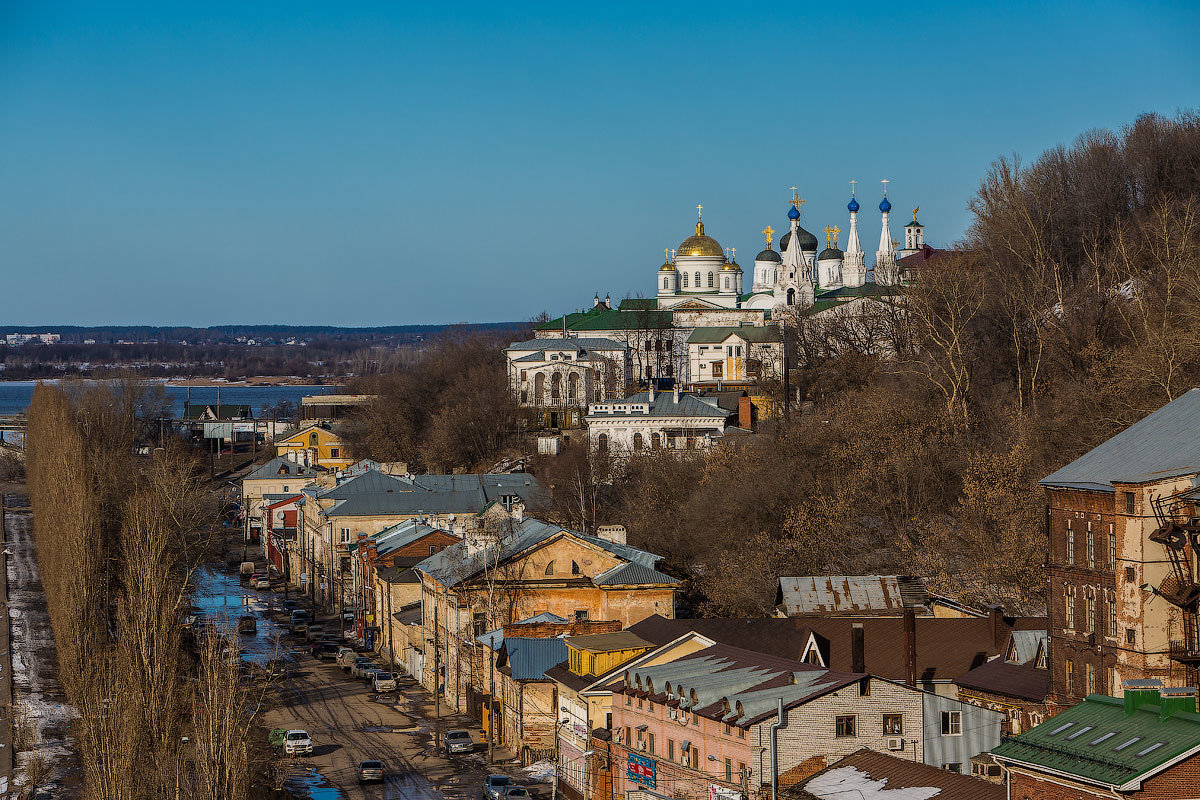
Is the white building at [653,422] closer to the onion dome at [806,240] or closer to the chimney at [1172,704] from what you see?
the onion dome at [806,240]

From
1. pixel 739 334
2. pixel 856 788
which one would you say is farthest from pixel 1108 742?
pixel 739 334

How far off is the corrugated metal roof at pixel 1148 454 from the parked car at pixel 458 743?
49.5 feet

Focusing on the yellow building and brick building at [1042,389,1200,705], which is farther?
the yellow building

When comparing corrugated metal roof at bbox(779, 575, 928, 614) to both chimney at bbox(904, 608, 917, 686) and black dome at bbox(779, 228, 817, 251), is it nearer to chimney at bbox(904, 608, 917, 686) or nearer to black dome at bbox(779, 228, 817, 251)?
chimney at bbox(904, 608, 917, 686)

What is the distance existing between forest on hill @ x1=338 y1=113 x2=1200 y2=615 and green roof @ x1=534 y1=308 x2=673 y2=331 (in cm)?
3542

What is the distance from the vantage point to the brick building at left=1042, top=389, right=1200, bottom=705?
96.3 feet

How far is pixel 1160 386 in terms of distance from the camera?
147ft

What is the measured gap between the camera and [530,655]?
3809 cm

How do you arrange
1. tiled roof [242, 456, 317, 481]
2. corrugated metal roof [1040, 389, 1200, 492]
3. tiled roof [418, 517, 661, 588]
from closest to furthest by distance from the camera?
1. corrugated metal roof [1040, 389, 1200, 492]
2. tiled roof [418, 517, 661, 588]
3. tiled roof [242, 456, 317, 481]

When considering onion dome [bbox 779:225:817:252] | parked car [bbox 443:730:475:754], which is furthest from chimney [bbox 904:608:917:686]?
onion dome [bbox 779:225:817:252]

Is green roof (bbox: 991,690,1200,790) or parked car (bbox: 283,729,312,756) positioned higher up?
green roof (bbox: 991,690,1200,790)

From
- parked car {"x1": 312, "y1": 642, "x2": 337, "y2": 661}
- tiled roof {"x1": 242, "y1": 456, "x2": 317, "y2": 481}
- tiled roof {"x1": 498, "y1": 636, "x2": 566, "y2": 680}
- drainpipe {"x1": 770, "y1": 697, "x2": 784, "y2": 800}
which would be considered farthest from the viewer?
tiled roof {"x1": 242, "y1": 456, "x2": 317, "y2": 481}

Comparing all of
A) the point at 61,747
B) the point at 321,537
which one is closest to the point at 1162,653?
the point at 61,747

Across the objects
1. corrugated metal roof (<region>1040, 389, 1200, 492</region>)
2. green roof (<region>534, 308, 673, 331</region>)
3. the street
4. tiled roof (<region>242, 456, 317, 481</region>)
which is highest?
green roof (<region>534, 308, 673, 331</region>)
